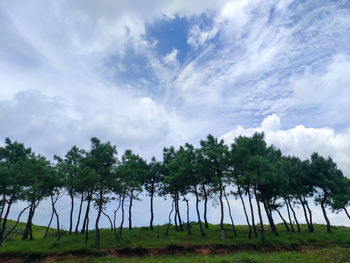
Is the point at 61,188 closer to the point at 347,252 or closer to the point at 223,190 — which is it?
the point at 223,190

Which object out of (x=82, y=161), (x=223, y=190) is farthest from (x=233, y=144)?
(x=82, y=161)

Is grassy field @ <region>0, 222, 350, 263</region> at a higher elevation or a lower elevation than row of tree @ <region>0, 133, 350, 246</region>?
lower

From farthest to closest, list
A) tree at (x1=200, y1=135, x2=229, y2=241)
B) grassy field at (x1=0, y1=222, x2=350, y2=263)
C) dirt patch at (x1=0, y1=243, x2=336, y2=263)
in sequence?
tree at (x1=200, y1=135, x2=229, y2=241) < dirt patch at (x1=0, y1=243, x2=336, y2=263) < grassy field at (x1=0, y1=222, x2=350, y2=263)

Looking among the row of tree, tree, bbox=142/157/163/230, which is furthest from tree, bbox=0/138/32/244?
tree, bbox=142/157/163/230

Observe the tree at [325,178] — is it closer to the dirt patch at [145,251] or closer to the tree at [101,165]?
the dirt patch at [145,251]

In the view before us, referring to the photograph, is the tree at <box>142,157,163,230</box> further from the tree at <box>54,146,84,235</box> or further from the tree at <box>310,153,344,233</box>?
the tree at <box>310,153,344,233</box>

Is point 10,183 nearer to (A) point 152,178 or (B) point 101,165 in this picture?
(B) point 101,165

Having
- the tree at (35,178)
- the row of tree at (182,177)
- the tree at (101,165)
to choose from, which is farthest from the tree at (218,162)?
the tree at (35,178)

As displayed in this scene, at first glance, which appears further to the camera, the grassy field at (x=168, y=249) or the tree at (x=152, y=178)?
the tree at (x=152, y=178)

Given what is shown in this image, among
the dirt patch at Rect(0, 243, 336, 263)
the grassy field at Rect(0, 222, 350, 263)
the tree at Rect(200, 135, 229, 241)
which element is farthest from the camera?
the tree at Rect(200, 135, 229, 241)

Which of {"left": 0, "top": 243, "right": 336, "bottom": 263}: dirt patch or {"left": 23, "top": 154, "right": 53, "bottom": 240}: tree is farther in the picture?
{"left": 23, "top": 154, "right": 53, "bottom": 240}: tree

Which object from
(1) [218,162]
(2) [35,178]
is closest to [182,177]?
(1) [218,162]

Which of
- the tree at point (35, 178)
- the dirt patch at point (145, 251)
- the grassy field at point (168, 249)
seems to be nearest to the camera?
the grassy field at point (168, 249)

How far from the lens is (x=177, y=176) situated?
42.6 metres
